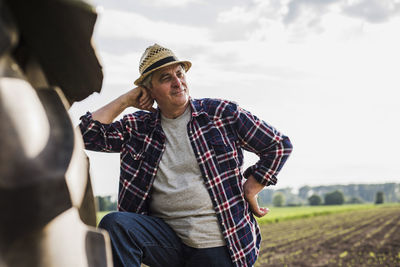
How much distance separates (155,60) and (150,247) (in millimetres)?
1218

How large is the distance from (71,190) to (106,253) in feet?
0.63

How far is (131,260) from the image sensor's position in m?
2.46

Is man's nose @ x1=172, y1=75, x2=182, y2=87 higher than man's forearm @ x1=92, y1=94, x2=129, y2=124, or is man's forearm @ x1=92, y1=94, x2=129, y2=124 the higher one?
man's nose @ x1=172, y1=75, x2=182, y2=87

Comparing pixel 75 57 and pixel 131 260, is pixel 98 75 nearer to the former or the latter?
pixel 75 57

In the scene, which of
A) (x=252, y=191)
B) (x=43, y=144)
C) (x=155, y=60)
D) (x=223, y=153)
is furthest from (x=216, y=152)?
(x=43, y=144)

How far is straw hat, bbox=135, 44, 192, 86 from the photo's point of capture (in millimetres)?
3014

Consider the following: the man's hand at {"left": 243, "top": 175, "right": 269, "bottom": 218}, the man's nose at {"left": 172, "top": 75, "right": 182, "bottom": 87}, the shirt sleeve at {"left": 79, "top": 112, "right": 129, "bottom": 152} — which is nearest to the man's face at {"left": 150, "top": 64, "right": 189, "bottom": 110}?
the man's nose at {"left": 172, "top": 75, "right": 182, "bottom": 87}

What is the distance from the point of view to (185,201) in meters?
2.76

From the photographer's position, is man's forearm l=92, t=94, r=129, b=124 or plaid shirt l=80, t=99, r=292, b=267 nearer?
plaid shirt l=80, t=99, r=292, b=267

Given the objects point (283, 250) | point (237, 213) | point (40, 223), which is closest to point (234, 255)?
point (237, 213)

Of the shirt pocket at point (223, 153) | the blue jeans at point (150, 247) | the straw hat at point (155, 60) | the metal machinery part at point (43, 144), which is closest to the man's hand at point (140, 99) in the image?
the straw hat at point (155, 60)

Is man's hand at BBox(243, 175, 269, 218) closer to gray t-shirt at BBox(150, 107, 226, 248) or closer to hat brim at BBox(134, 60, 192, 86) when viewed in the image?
gray t-shirt at BBox(150, 107, 226, 248)

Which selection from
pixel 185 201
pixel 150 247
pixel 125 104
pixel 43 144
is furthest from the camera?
pixel 125 104

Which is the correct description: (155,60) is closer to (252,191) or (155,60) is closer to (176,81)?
(176,81)
